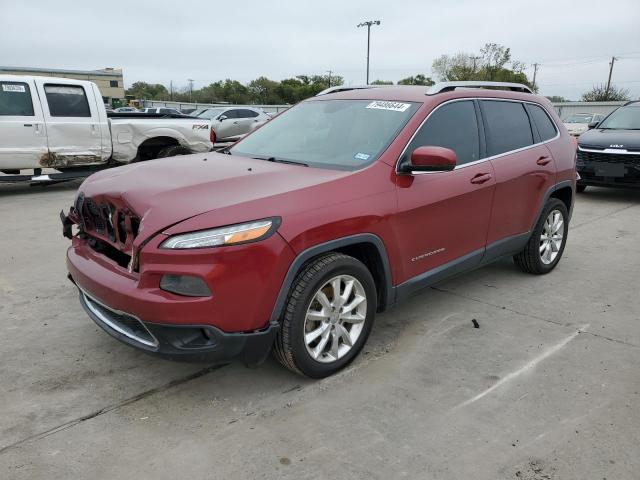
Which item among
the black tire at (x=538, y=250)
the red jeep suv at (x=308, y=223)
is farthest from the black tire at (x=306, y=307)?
the black tire at (x=538, y=250)

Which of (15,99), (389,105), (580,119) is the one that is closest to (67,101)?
(15,99)

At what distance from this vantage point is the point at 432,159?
322 centimetres

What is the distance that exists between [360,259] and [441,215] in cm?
69

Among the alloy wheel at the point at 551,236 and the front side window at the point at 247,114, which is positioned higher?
the front side window at the point at 247,114

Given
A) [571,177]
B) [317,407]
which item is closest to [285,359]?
[317,407]

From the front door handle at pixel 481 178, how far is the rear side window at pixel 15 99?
8.00m

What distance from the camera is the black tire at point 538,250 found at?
4.84m

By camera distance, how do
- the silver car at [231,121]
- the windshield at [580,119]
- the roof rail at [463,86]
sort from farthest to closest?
the windshield at [580,119] → the silver car at [231,121] → the roof rail at [463,86]

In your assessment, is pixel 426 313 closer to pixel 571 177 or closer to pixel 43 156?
pixel 571 177

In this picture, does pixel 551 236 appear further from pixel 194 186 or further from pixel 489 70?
pixel 489 70

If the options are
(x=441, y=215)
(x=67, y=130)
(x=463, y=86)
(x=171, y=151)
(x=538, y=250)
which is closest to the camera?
(x=441, y=215)

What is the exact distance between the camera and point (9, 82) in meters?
8.85

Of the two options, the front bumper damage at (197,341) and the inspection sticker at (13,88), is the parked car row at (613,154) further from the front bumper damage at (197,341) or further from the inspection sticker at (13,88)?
the inspection sticker at (13,88)

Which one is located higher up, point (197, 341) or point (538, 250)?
point (197, 341)
